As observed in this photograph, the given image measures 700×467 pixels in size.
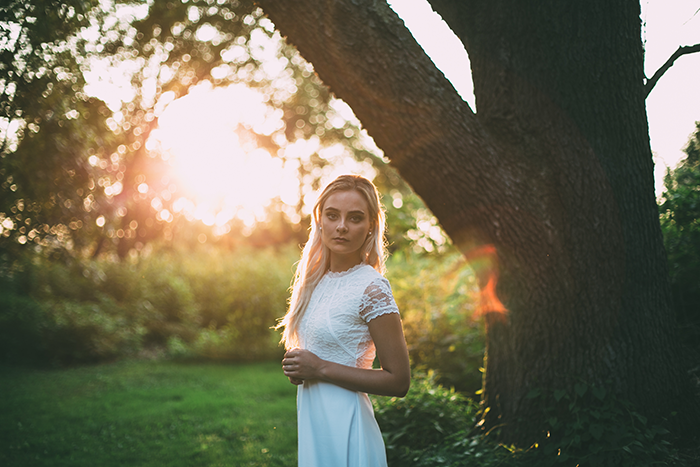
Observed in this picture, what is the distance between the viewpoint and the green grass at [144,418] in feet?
15.3

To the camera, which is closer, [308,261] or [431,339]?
[308,261]

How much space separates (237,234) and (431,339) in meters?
25.8

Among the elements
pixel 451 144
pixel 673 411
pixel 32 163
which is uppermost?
pixel 32 163

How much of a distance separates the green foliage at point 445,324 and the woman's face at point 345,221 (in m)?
3.99

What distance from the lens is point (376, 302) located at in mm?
2027

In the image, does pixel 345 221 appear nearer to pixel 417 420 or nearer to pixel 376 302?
pixel 376 302

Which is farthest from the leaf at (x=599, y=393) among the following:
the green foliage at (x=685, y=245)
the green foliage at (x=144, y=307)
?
the green foliage at (x=144, y=307)

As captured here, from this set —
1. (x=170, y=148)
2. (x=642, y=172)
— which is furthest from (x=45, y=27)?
(x=170, y=148)

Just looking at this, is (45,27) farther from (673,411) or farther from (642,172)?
(673,411)

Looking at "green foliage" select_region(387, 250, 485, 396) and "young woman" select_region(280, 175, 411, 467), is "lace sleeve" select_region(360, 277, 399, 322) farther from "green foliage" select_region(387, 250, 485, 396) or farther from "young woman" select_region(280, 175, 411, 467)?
"green foliage" select_region(387, 250, 485, 396)

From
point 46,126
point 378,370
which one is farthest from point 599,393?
point 46,126

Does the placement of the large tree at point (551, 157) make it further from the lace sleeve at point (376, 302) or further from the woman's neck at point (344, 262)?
the lace sleeve at point (376, 302)

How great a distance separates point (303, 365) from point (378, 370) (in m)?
0.35

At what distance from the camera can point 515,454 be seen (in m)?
3.04
